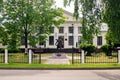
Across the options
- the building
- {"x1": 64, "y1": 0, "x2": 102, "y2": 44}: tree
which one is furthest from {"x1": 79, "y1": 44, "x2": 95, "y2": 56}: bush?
the building

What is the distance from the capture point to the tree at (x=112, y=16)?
16.8 m

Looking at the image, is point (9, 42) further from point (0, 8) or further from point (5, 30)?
point (0, 8)

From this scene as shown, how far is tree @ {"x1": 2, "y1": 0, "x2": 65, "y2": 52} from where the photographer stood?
1997 inches

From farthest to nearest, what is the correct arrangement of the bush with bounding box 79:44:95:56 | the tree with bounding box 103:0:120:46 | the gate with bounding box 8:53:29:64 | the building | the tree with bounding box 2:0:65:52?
the building, the tree with bounding box 2:0:65:52, the bush with bounding box 79:44:95:56, the gate with bounding box 8:53:29:64, the tree with bounding box 103:0:120:46

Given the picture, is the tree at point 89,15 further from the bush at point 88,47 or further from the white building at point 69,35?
the white building at point 69,35

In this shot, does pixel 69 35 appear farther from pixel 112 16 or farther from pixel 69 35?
pixel 112 16

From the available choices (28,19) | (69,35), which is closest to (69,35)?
(69,35)

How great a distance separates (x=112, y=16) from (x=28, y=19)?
→ 3427cm

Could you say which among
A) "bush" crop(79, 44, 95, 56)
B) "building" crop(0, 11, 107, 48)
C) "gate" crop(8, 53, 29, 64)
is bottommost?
"gate" crop(8, 53, 29, 64)

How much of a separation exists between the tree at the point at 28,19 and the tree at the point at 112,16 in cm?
3273

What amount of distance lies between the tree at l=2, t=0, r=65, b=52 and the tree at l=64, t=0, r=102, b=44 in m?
31.6

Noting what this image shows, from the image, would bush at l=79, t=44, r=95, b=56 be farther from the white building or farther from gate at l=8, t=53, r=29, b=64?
the white building

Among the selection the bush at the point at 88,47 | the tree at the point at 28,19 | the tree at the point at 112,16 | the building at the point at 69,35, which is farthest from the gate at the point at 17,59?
the building at the point at 69,35

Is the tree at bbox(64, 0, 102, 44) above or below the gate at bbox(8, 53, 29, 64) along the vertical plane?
above
